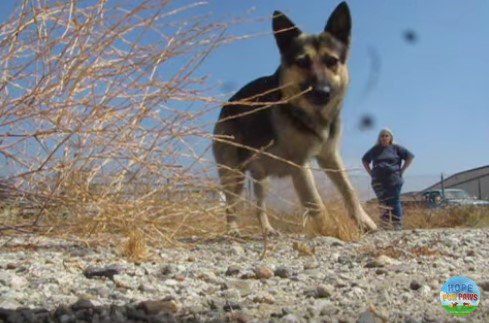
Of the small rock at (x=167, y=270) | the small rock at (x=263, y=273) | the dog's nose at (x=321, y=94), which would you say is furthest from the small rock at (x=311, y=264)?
the dog's nose at (x=321, y=94)

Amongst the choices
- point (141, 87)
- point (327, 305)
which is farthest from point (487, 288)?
point (141, 87)

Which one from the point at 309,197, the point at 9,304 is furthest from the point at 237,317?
the point at 309,197

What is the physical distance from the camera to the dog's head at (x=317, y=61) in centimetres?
579

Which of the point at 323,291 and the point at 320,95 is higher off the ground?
the point at 320,95

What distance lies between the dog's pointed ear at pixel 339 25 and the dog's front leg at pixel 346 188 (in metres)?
1.10

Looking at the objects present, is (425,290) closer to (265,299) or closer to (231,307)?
(265,299)

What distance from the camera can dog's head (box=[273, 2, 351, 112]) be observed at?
579 centimetres

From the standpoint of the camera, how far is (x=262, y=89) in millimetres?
6512

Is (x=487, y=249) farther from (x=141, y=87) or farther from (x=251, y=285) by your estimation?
(x=141, y=87)

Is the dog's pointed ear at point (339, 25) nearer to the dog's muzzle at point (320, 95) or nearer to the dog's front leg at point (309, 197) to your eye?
the dog's muzzle at point (320, 95)

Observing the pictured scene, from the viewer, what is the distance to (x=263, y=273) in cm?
316

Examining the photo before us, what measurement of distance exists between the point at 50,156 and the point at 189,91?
710 millimetres

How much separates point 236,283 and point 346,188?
10.4ft

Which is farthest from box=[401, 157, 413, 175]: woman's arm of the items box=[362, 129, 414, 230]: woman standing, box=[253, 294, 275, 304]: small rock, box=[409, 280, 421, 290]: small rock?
box=[253, 294, 275, 304]: small rock
